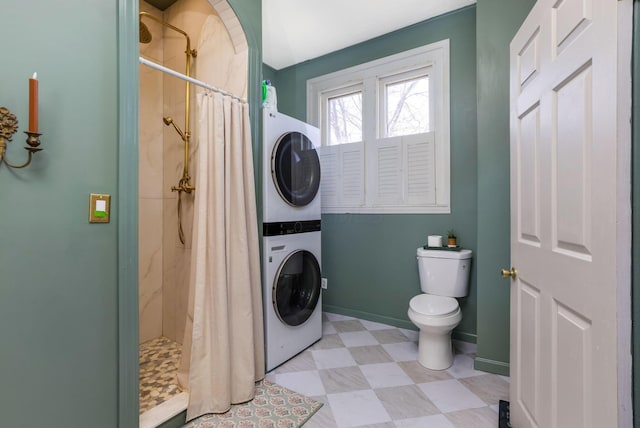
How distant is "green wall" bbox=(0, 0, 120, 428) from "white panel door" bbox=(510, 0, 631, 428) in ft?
5.47

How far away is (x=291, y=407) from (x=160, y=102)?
2519mm

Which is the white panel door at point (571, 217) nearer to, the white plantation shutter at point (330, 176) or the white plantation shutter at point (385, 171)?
the white plantation shutter at point (385, 171)

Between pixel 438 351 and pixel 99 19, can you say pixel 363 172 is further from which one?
pixel 99 19

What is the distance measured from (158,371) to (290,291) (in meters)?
1.01

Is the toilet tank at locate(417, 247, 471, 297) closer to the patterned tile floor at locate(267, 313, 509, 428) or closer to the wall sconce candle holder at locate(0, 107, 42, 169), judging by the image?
the patterned tile floor at locate(267, 313, 509, 428)

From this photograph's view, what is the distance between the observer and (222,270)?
1637mm

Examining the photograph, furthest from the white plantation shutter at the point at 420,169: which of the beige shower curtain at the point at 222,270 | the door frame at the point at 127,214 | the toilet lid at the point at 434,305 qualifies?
the door frame at the point at 127,214

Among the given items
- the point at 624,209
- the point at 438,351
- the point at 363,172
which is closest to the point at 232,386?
the point at 438,351

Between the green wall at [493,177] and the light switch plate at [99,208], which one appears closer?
the light switch plate at [99,208]

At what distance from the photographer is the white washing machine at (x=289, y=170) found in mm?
2020

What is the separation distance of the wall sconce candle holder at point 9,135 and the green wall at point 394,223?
237 centimetres

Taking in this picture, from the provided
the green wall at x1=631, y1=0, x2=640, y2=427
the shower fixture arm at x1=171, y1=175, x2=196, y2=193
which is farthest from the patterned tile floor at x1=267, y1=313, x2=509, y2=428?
the shower fixture arm at x1=171, y1=175, x2=196, y2=193

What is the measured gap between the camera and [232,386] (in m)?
1.68

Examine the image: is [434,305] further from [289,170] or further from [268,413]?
[289,170]
